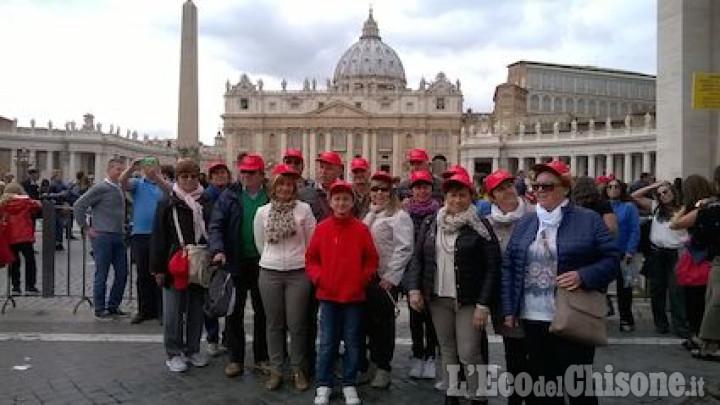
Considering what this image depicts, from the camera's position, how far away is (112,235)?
852 centimetres

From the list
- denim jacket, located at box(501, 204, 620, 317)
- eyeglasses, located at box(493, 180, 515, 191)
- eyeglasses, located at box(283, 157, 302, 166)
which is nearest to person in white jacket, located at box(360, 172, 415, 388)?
eyeglasses, located at box(493, 180, 515, 191)

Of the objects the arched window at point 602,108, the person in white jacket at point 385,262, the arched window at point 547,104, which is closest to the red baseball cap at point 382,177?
the person in white jacket at point 385,262

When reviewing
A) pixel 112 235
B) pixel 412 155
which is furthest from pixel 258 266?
pixel 112 235

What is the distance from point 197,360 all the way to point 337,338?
5.52 ft

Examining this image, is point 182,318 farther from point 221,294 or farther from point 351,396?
point 351,396

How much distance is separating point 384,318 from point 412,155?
1808mm

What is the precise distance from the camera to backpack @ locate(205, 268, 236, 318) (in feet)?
19.7

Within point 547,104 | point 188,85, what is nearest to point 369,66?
point 547,104

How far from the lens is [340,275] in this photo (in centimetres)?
543

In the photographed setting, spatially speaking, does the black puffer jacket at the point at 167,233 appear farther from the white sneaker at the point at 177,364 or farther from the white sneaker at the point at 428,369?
the white sneaker at the point at 428,369

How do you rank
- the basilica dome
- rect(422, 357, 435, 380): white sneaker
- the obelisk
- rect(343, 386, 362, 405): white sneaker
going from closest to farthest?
rect(343, 386, 362, 405): white sneaker → rect(422, 357, 435, 380): white sneaker → the obelisk → the basilica dome

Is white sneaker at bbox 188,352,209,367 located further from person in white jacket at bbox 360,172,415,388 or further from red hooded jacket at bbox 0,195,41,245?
red hooded jacket at bbox 0,195,41,245

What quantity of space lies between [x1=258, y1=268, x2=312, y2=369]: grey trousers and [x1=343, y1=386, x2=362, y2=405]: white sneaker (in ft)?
1.90

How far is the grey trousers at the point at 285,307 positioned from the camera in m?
5.79
